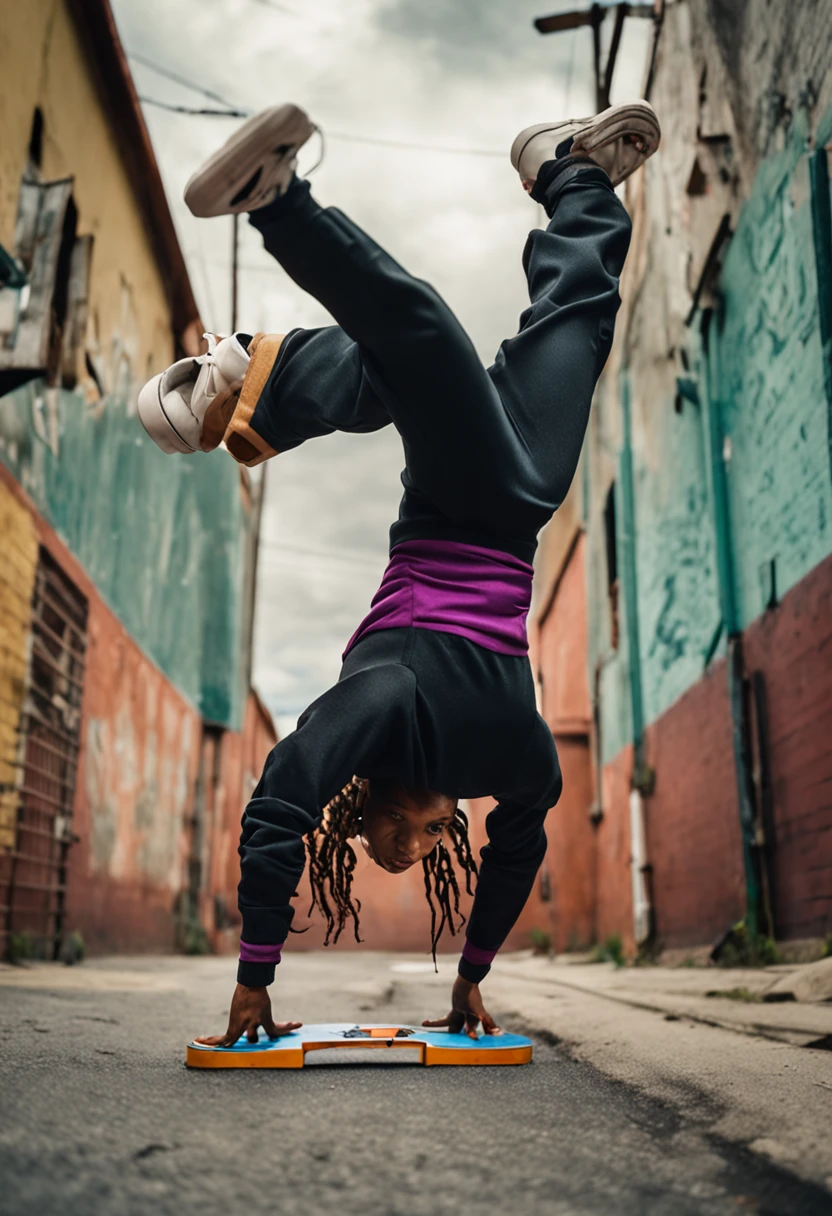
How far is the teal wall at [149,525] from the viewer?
6.60m

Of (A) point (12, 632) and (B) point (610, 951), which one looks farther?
(B) point (610, 951)

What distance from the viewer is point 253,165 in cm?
146

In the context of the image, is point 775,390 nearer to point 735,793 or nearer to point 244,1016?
point 735,793

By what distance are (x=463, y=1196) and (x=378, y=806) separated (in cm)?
108

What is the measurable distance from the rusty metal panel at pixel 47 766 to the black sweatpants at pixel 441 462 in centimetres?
466

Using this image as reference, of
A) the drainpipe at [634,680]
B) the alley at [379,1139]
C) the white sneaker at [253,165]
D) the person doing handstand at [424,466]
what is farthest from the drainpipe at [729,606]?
the white sneaker at [253,165]

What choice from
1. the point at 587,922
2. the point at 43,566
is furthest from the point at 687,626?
the point at 587,922

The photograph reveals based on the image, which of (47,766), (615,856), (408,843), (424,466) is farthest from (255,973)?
(615,856)

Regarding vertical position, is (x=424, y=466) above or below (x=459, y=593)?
above

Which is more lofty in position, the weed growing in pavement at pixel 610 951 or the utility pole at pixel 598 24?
the utility pole at pixel 598 24

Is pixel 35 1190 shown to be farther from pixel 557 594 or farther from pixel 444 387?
pixel 557 594

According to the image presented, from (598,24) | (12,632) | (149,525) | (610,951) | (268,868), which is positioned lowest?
(610,951)

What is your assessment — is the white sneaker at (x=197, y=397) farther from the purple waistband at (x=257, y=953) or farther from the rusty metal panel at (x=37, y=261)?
the rusty metal panel at (x=37, y=261)

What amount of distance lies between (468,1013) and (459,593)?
0.94 m
